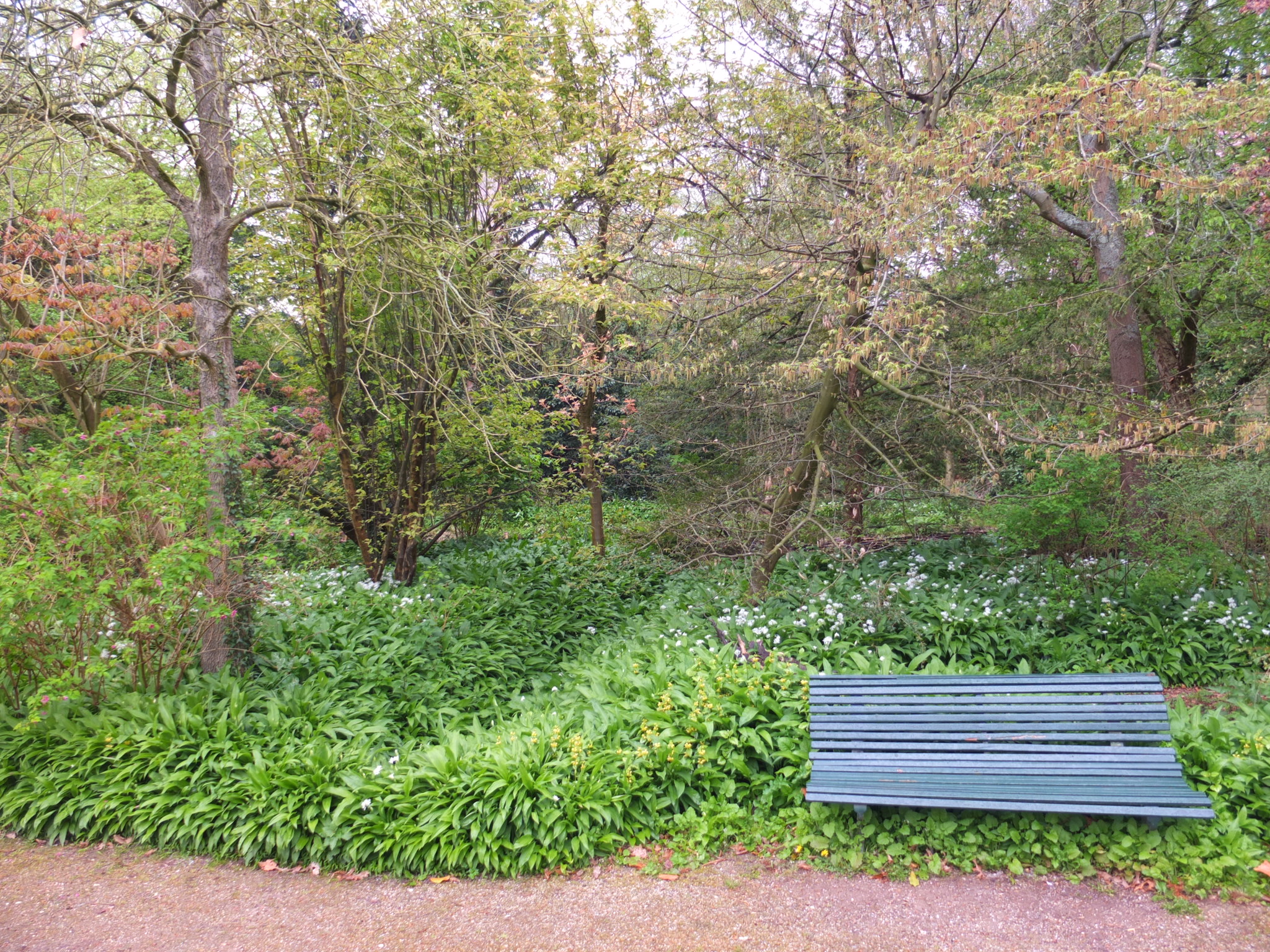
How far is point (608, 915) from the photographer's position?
10.7 ft

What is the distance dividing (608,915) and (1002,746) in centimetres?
221

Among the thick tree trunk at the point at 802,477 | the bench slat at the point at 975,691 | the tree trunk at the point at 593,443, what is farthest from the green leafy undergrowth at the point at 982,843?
the tree trunk at the point at 593,443

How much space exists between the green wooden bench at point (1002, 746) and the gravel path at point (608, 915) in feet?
1.24

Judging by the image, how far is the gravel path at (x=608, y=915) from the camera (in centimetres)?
301

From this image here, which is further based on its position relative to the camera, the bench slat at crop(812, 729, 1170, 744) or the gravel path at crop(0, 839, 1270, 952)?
the bench slat at crop(812, 729, 1170, 744)

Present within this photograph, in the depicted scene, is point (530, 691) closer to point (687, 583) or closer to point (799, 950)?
point (687, 583)

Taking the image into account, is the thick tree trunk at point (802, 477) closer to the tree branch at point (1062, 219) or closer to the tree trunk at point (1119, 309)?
the tree trunk at point (1119, 309)

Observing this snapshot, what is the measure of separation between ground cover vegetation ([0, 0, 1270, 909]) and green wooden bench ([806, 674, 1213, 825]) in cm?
20

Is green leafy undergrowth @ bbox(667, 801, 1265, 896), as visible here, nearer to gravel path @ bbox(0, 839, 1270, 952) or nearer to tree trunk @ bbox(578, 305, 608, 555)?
gravel path @ bbox(0, 839, 1270, 952)

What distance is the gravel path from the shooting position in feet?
9.88

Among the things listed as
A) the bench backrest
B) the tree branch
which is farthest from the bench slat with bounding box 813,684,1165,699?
the tree branch

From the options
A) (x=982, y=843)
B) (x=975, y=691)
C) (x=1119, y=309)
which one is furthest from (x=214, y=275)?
(x=1119, y=309)

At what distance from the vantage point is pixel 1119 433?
5.84 meters

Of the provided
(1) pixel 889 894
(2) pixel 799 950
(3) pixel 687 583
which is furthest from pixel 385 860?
(3) pixel 687 583
